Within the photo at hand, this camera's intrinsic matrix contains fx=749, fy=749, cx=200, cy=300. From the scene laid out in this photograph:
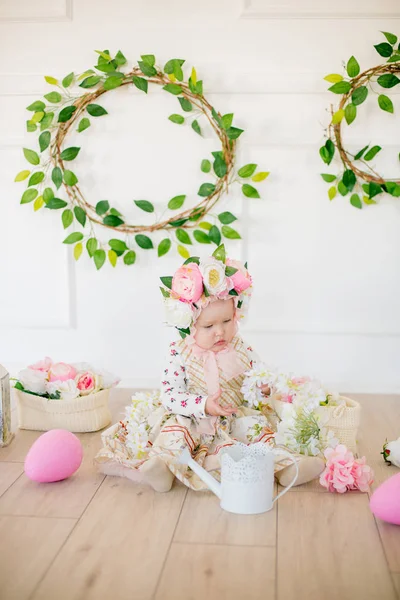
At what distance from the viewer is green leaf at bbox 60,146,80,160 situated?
3.58 meters

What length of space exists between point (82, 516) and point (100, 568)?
330 mm

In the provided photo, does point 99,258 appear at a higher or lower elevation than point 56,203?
lower

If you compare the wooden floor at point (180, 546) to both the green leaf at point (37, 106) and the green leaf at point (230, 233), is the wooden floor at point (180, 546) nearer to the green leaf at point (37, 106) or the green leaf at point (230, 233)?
the green leaf at point (230, 233)

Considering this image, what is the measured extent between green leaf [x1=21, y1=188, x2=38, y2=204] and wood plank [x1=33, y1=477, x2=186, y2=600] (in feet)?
5.89

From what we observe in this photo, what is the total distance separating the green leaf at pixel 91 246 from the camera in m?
3.63

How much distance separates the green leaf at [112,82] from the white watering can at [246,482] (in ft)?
6.70

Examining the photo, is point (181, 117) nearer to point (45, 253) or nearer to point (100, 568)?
point (45, 253)

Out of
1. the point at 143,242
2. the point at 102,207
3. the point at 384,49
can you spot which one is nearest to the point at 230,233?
the point at 143,242

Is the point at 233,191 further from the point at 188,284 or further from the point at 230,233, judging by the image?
the point at 188,284

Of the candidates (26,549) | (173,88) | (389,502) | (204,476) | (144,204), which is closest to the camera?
(26,549)

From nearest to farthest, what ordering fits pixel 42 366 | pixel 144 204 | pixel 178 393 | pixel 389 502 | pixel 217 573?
pixel 217 573 < pixel 389 502 < pixel 178 393 < pixel 42 366 < pixel 144 204

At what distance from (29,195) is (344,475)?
2158 millimetres

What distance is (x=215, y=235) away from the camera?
356 centimetres

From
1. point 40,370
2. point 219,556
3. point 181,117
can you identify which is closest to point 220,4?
point 181,117
